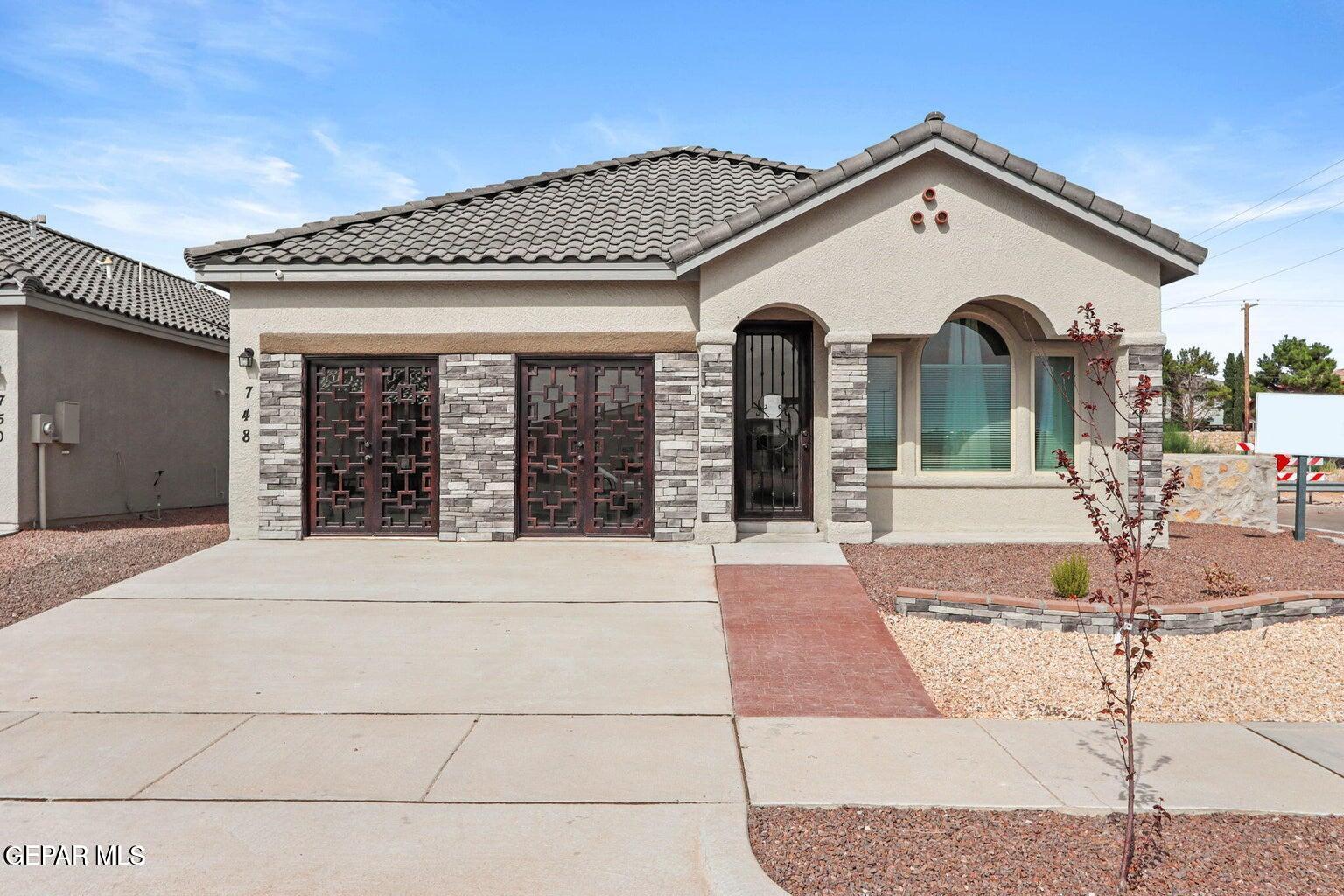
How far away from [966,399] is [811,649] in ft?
20.7

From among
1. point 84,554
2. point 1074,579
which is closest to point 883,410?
point 1074,579

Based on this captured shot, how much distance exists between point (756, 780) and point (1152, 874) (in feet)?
5.87

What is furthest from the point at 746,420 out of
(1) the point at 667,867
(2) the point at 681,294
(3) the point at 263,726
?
(1) the point at 667,867

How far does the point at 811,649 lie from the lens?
6.97 meters

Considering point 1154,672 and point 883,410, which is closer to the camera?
point 1154,672

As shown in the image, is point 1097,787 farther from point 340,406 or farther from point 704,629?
point 340,406

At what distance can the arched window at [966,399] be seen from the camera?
12047 mm

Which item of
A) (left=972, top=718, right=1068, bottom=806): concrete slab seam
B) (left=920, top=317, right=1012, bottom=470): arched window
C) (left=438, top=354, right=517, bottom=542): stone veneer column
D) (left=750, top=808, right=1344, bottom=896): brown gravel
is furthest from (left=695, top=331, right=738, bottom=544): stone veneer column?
(left=750, top=808, right=1344, bottom=896): brown gravel

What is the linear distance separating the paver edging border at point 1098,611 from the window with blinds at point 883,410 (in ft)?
13.3

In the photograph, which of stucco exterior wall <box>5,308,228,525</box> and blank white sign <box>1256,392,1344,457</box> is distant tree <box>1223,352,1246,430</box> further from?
stucco exterior wall <box>5,308,228,525</box>

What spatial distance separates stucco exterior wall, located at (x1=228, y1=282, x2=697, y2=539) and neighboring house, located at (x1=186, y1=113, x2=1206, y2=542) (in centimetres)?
3

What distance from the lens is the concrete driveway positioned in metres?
3.77

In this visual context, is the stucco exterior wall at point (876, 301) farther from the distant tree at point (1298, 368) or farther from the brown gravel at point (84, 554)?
the distant tree at point (1298, 368)

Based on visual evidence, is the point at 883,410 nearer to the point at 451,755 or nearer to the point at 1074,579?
the point at 1074,579
